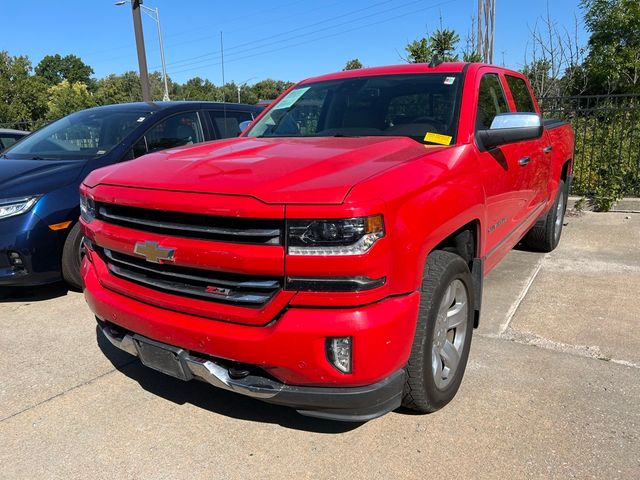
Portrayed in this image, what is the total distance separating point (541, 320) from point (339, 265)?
2.61 meters

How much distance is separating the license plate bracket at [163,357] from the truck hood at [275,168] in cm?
74

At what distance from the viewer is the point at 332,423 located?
2.71 m

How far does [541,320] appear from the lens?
3971mm

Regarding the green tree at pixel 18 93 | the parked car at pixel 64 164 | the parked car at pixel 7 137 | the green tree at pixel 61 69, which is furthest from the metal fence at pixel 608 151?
the green tree at pixel 61 69

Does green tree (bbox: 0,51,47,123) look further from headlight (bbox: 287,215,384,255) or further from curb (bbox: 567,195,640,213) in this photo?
headlight (bbox: 287,215,384,255)

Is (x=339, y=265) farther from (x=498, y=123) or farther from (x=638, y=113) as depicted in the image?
(x=638, y=113)

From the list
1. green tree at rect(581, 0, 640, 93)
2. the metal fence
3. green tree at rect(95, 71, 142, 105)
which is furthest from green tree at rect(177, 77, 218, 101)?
the metal fence

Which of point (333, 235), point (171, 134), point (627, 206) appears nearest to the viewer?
point (333, 235)

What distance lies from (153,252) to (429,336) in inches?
52.1

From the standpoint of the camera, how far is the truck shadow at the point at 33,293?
4645 millimetres

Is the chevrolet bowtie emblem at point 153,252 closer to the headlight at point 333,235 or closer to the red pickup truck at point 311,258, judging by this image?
the red pickup truck at point 311,258

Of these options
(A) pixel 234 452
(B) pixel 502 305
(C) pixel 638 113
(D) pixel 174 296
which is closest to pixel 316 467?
(A) pixel 234 452

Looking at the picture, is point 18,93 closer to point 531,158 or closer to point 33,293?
point 33,293

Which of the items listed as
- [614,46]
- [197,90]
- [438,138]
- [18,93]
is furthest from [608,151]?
[197,90]
